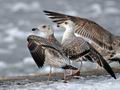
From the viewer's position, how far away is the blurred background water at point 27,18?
21122 millimetres

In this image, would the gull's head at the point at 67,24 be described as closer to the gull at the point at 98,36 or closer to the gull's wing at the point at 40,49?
the gull at the point at 98,36

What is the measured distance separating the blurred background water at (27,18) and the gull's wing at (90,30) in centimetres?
678

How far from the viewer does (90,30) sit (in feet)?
39.0

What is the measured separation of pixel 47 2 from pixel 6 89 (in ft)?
72.3

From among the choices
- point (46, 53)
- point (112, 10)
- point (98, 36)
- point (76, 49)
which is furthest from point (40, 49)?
point (112, 10)

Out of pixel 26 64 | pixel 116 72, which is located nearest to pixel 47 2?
pixel 26 64

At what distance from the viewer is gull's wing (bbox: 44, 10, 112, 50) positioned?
11.4 meters

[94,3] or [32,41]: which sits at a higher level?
[94,3]

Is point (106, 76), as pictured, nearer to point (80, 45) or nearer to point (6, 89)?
point (80, 45)

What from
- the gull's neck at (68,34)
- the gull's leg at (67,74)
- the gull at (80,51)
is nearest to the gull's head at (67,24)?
the gull's neck at (68,34)

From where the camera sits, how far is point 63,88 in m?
9.31

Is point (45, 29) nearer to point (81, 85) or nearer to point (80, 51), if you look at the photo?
point (80, 51)

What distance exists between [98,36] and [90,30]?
304 millimetres

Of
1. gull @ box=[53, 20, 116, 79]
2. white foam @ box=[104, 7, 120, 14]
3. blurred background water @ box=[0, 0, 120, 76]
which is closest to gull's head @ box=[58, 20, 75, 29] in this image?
gull @ box=[53, 20, 116, 79]
